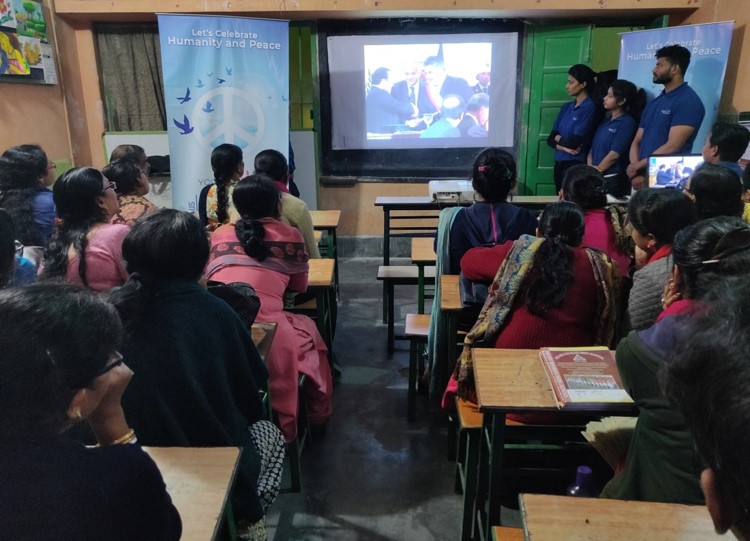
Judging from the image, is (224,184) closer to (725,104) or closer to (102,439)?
(102,439)

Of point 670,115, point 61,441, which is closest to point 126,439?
point 61,441

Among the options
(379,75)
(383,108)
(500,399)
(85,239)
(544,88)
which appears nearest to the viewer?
(500,399)

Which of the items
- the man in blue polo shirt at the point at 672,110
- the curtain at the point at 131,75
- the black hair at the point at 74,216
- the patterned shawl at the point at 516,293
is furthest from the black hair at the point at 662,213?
the curtain at the point at 131,75

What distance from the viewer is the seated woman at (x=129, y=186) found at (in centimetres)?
245

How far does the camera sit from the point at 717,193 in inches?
78.0

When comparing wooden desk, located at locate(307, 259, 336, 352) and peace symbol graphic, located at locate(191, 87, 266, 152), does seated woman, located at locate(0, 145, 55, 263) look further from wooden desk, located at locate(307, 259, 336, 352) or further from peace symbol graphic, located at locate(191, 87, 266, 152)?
peace symbol graphic, located at locate(191, 87, 266, 152)

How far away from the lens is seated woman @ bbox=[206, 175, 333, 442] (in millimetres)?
1962

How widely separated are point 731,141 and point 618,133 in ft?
4.52

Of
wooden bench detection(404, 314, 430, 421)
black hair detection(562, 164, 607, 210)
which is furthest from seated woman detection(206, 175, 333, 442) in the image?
black hair detection(562, 164, 607, 210)

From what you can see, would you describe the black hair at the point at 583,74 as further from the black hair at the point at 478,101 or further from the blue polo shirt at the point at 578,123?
the black hair at the point at 478,101

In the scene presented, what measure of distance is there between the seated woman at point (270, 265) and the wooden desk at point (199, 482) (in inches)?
33.1

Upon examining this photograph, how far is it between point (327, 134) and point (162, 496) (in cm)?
457

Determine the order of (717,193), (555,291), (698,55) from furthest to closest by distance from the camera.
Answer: (698,55) → (717,193) → (555,291)

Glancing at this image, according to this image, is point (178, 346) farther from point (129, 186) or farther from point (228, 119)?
point (228, 119)
